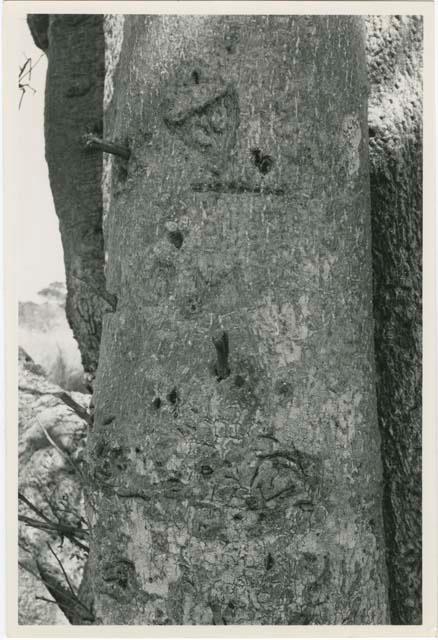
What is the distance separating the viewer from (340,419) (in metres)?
1.58

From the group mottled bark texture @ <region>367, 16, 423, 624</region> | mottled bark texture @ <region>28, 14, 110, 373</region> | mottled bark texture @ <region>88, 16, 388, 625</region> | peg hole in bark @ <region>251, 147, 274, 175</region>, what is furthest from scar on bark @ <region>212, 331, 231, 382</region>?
mottled bark texture @ <region>28, 14, 110, 373</region>

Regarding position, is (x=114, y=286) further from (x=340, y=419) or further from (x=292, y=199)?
(x=340, y=419)

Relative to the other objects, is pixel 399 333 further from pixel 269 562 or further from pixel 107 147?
pixel 107 147

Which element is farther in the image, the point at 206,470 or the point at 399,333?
the point at 399,333

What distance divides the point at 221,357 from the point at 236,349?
1.1 inches

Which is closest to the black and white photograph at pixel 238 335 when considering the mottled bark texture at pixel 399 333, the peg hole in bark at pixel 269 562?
the peg hole in bark at pixel 269 562

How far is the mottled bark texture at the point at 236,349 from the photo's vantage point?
59.7 inches

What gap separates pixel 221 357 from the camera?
4.95 feet

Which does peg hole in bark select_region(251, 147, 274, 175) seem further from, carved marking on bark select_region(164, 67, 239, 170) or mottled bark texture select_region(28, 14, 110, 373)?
mottled bark texture select_region(28, 14, 110, 373)

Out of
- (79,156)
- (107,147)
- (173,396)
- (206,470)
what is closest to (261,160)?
(107,147)

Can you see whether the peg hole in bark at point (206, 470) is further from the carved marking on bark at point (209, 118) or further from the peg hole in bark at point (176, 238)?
the carved marking on bark at point (209, 118)

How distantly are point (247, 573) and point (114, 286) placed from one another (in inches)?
21.3

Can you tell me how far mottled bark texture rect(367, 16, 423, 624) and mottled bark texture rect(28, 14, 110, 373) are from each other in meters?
0.85
